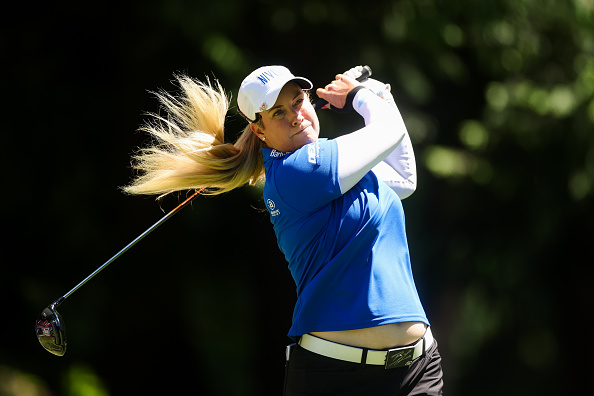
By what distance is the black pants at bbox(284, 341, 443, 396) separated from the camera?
2162 millimetres

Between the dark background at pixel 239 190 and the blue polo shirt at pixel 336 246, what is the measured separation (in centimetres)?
266

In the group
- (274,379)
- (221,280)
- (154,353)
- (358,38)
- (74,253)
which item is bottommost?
(274,379)

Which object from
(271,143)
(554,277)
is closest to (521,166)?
(554,277)

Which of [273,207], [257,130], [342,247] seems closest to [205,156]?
[257,130]

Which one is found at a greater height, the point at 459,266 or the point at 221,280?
the point at 221,280

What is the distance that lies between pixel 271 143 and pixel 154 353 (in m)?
3.81

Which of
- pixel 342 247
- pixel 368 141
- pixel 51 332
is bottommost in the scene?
pixel 51 332

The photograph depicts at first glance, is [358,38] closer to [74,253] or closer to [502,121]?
[502,121]

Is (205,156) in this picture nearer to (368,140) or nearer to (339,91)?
(339,91)

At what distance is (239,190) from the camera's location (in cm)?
525

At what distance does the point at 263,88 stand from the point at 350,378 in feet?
2.75

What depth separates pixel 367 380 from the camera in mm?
2166

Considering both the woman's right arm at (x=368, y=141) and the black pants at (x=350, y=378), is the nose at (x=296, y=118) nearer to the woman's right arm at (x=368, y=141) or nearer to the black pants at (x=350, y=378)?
the woman's right arm at (x=368, y=141)

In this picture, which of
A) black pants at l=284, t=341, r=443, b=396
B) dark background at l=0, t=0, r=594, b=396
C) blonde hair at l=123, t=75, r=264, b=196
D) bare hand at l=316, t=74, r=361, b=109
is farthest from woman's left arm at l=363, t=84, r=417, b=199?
dark background at l=0, t=0, r=594, b=396
